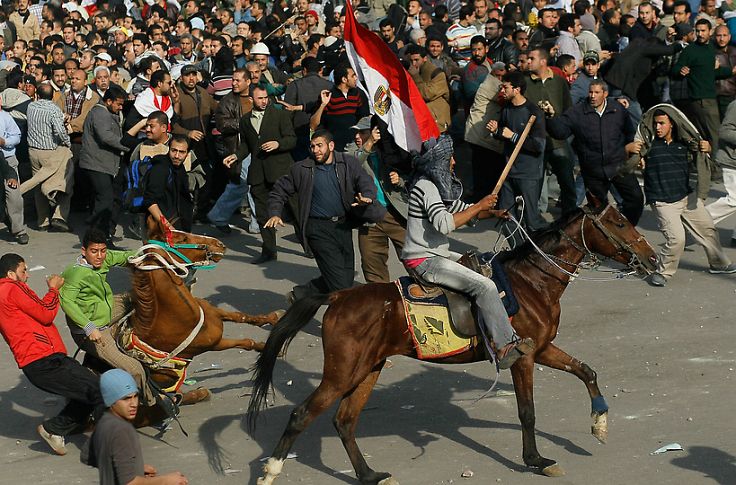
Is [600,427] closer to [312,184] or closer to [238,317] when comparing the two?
[238,317]

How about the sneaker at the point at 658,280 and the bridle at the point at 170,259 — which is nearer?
the bridle at the point at 170,259

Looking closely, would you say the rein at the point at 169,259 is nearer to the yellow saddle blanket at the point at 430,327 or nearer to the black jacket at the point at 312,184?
the black jacket at the point at 312,184

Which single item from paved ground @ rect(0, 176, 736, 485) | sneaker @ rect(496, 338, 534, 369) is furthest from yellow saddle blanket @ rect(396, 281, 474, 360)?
paved ground @ rect(0, 176, 736, 485)

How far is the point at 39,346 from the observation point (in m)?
9.51

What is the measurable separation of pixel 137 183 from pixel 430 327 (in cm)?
530

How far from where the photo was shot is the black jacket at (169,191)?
1290cm

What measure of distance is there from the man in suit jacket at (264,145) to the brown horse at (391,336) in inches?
223

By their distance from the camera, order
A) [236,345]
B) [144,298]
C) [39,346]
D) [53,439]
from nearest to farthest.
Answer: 1. [39,346]
2. [53,439]
3. [144,298]
4. [236,345]

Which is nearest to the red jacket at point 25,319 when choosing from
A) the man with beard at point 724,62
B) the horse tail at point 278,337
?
the horse tail at point 278,337

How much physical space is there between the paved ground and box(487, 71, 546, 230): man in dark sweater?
6.22 feet

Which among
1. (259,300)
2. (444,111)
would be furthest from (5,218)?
(444,111)

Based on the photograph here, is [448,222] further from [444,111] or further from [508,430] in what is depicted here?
[444,111]

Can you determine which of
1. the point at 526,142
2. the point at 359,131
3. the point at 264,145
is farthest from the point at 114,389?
the point at 526,142

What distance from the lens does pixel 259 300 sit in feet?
45.4
